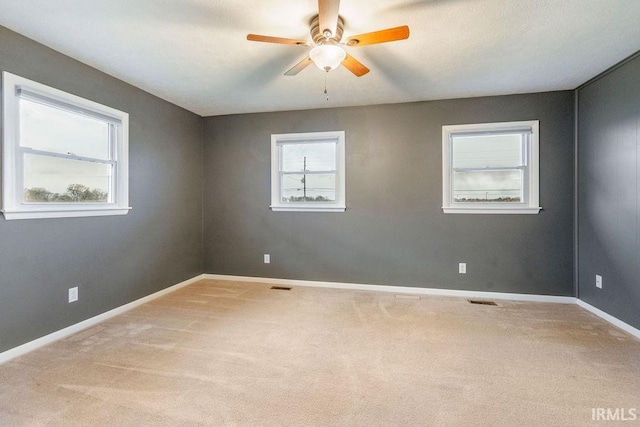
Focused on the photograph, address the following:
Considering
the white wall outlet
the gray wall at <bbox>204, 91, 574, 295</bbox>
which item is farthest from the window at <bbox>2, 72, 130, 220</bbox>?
the gray wall at <bbox>204, 91, 574, 295</bbox>

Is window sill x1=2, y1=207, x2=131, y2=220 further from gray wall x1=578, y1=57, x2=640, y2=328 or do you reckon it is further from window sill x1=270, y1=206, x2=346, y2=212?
gray wall x1=578, y1=57, x2=640, y2=328

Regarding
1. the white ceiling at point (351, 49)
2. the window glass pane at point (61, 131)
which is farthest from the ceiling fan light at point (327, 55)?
the window glass pane at point (61, 131)

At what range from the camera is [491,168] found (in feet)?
11.6

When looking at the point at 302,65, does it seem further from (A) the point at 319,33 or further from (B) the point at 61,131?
(B) the point at 61,131

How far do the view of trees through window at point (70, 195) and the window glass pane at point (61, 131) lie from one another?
32 centimetres

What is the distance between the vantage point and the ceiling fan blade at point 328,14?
160 cm

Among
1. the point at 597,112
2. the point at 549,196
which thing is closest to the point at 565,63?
the point at 597,112

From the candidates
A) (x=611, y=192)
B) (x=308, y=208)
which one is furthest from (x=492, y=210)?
(x=308, y=208)

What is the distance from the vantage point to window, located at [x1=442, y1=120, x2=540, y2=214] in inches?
135

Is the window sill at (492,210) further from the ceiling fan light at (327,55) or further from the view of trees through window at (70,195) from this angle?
the view of trees through window at (70,195)

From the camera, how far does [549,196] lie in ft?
11.1

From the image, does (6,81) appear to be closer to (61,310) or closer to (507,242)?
(61,310)

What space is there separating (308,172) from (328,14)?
2.48 meters

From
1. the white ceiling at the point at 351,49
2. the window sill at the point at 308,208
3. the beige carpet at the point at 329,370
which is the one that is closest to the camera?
the beige carpet at the point at 329,370
